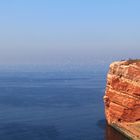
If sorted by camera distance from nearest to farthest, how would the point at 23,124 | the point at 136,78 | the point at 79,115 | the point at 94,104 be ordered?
1. the point at 136,78
2. the point at 23,124
3. the point at 79,115
4. the point at 94,104

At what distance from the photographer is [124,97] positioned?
9744cm

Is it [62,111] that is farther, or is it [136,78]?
[62,111]

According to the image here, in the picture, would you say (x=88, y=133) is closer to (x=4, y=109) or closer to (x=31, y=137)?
(x=31, y=137)

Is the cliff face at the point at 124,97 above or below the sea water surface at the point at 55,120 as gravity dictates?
above

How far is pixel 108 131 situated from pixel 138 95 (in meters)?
12.3

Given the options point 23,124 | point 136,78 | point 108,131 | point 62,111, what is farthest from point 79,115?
point 136,78

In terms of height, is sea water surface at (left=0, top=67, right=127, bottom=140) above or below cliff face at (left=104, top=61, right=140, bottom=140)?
below

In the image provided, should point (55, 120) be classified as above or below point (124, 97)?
below

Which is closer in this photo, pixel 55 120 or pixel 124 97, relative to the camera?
pixel 124 97

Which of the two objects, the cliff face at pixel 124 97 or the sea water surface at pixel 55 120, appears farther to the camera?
the sea water surface at pixel 55 120

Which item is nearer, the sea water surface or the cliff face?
the cliff face

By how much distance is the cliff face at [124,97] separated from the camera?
94.4m

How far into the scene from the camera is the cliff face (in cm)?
9438

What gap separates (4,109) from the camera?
142750 millimetres
